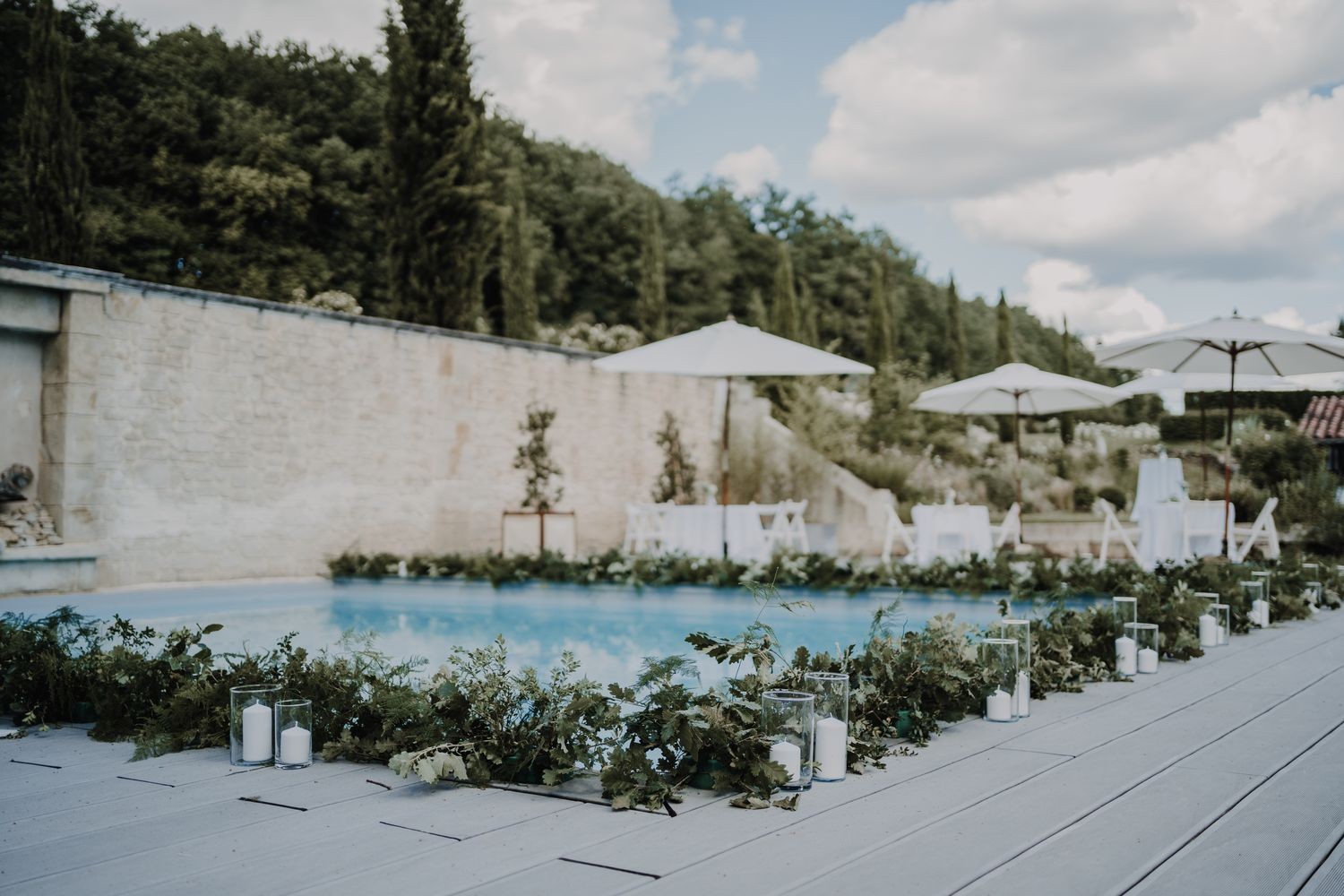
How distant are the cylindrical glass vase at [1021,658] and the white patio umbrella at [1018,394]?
6.57 metres

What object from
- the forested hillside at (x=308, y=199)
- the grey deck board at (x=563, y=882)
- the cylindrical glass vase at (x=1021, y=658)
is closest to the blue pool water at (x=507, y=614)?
the cylindrical glass vase at (x=1021, y=658)

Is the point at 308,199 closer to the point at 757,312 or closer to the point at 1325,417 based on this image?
the point at 757,312

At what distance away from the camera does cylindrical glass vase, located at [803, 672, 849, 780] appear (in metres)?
3.12

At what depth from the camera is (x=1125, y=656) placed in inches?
198

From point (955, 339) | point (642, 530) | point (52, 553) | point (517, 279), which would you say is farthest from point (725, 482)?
point (955, 339)

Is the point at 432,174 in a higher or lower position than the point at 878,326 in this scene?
higher

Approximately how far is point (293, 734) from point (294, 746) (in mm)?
39

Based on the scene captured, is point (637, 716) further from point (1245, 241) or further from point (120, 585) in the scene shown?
point (1245, 241)

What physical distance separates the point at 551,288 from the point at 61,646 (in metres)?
22.9

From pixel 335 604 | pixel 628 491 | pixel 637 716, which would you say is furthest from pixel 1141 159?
pixel 637 716

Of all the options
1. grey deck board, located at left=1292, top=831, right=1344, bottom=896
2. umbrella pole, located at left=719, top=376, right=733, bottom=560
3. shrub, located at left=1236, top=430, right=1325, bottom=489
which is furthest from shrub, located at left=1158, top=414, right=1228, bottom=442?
grey deck board, located at left=1292, top=831, right=1344, bottom=896

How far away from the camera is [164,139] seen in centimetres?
2114

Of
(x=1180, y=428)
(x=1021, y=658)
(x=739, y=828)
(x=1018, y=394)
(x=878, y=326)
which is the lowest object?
(x=739, y=828)

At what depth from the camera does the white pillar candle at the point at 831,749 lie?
312 cm
